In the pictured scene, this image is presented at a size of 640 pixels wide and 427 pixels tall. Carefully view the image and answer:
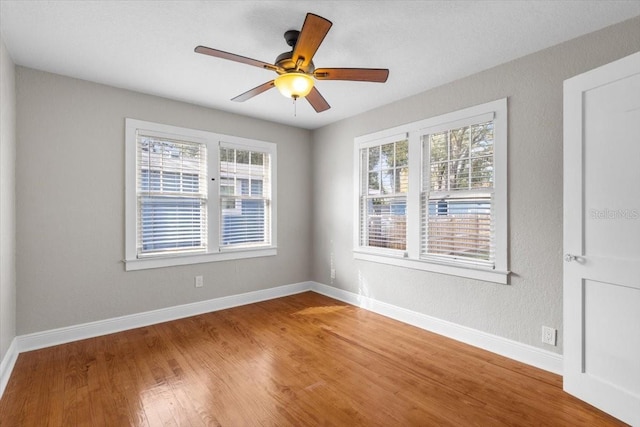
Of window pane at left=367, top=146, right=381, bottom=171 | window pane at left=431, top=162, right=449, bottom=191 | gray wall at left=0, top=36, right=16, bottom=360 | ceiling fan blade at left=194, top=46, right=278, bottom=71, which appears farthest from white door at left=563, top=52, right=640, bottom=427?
gray wall at left=0, top=36, right=16, bottom=360

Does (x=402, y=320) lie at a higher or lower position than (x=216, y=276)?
lower

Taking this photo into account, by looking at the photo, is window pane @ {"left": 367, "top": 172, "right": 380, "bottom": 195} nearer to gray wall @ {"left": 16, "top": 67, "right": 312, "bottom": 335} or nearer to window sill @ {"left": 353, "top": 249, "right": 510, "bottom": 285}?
window sill @ {"left": 353, "top": 249, "right": 510, "bottom": 285}

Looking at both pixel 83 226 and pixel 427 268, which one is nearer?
pixel 83 226

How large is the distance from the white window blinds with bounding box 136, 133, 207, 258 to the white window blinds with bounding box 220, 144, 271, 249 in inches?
11.3

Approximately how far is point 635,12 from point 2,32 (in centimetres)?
448

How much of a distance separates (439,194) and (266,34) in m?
2.24

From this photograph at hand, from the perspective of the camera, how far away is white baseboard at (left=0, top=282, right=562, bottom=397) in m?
2.52

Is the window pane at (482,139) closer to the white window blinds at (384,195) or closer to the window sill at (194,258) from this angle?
the white window blinds at (384,195)

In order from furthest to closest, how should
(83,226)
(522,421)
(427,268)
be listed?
1. (427,268)
2. (83,226)
3. (522,421)

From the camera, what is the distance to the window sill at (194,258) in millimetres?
3402

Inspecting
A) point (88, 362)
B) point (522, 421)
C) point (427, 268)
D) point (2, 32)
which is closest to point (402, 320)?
point (427, 268)

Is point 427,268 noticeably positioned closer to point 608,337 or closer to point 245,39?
point 608,337

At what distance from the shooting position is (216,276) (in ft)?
13.1

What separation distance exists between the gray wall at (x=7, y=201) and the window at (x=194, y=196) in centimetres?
89
